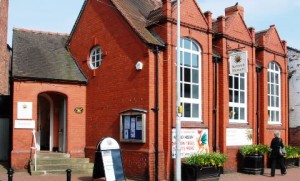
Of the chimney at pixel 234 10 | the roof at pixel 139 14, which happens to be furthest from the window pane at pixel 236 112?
the roof at pixel 139 14

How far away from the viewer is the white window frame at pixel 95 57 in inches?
663

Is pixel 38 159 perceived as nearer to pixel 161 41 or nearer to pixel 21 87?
pixel 21 87

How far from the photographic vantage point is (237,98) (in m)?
17.6

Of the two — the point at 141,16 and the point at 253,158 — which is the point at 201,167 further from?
the point at 141,16

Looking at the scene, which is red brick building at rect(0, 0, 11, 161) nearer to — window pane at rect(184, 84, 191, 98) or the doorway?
the doorway

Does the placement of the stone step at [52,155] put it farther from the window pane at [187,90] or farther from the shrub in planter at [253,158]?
the shrub in planter at [253,158]

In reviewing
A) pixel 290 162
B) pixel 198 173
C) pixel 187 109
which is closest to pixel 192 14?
pixel 187 109

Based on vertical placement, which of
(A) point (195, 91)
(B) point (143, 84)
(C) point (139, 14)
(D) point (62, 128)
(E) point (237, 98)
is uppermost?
(C) point (139, 14)

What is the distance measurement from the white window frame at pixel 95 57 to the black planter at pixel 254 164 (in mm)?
7479

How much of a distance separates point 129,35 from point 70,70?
13.0ft

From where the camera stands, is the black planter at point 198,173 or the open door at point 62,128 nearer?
the black planter at point 198,173

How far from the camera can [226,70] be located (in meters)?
16.8

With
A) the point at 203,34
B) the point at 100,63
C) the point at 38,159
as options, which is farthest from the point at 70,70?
the point at 203,34

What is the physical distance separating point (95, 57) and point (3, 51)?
8.80m
